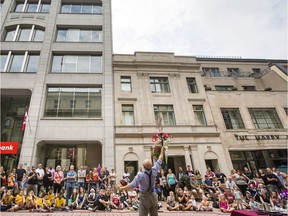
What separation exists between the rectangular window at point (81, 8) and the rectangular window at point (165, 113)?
49.4ft

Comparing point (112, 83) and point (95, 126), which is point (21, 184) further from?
point (112, 83)

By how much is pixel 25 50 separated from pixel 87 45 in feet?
21.0

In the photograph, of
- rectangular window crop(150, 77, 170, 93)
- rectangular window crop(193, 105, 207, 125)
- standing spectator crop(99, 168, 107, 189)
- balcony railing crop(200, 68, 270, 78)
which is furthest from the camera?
balcony railing crop(200, 68, 270, 78)

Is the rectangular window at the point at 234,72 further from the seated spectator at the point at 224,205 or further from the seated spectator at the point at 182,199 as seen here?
the seated spectator at the point at 182,199

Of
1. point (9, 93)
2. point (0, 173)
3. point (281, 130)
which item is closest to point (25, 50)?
point (9, 93)

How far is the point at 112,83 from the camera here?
18047 mm

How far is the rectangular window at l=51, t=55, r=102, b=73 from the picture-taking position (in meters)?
18.5

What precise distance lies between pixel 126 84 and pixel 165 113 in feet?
17.1

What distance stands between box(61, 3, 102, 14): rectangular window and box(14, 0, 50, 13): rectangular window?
215 cm

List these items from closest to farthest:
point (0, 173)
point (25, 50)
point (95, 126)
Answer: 1. point (0, 173)
2. point (95, 126)
3. point (25, 50)

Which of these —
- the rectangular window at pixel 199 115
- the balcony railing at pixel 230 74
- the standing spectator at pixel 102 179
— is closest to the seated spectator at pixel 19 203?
the standing spectator at pixel 102 179

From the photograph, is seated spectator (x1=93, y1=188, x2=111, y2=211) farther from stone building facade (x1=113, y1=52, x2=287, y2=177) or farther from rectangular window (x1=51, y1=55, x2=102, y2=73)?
rectangular window (x1=51, y1=55, x2=102, y2=73)

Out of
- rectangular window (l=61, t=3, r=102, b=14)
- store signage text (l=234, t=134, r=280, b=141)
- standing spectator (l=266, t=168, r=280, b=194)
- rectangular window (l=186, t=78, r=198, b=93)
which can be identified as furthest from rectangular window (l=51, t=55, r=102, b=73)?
standing spectator (l=266, t=168, r=280, b=194)

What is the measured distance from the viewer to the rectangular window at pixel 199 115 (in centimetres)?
1809
